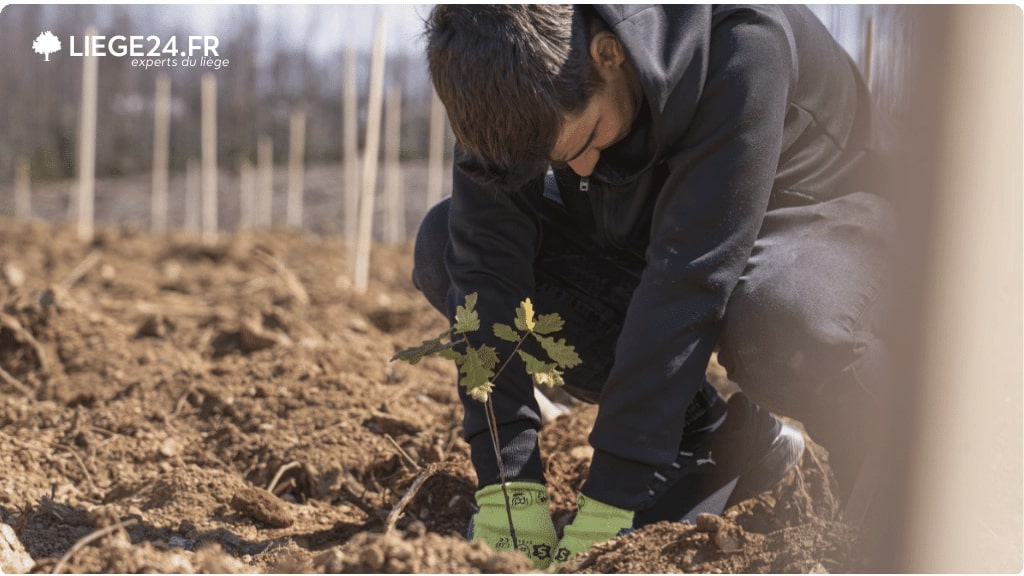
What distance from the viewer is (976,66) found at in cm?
101

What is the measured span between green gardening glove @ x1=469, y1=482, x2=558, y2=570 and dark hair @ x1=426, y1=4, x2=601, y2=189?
0.61 meters

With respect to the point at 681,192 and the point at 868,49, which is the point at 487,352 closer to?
the point at 681,192

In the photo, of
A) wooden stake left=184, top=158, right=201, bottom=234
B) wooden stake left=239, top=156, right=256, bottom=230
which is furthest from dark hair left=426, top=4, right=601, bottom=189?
wooden stake left=184, top=158, right=201, bottom=234

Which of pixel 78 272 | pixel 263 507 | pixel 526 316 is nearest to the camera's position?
pixel 526 316

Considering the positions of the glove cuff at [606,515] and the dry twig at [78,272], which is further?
the dry twig at [78,272]

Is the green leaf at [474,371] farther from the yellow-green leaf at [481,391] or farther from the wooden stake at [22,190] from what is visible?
the wooden stake at [22,190]

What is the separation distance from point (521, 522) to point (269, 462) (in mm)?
925

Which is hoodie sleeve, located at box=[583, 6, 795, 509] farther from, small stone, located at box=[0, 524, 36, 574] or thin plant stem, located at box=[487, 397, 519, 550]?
small stone, located at box=[0, 524, 36, 574]

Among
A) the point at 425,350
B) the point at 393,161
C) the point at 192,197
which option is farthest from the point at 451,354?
the point at 192,197

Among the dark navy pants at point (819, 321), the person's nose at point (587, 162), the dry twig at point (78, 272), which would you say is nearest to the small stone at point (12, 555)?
the person's nose at point (587, 162)

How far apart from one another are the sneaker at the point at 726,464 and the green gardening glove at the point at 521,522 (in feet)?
1.17

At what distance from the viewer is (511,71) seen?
148 cm

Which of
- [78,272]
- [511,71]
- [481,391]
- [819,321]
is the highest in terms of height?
[511,71]

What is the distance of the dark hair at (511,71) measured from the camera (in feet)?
4.88
